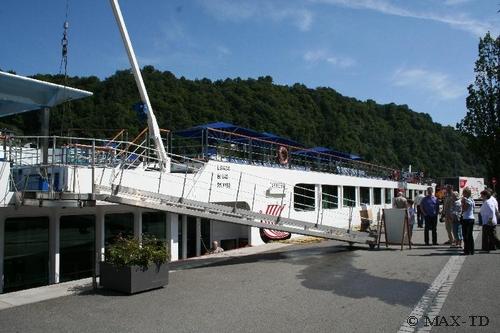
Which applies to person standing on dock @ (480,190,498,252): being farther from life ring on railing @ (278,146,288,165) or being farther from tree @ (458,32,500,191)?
tree @ (458,32,500,191)

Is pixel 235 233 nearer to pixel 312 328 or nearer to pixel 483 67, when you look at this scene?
pixel 312 328

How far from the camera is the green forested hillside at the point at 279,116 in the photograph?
3231 cm

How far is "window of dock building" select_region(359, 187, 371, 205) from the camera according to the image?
87.8 feet

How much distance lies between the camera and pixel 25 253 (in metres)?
10.6

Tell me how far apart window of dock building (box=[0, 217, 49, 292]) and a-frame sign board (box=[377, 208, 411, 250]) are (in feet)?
29.1

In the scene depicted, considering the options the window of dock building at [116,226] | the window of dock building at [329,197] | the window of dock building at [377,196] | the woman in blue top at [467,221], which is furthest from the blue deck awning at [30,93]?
the window of dock building at [377,196]

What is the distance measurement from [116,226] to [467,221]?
8872 mm

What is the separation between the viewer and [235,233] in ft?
55.6

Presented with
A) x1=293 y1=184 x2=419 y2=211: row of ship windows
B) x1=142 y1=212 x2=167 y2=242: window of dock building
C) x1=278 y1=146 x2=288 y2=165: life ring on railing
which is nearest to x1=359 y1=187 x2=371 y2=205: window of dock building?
x1=293 y1=184 x2=419 y2=211: row of ship windows

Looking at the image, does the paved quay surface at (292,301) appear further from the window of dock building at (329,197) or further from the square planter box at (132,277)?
the window of dock building at (329,197)

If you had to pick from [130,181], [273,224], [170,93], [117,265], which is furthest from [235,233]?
[170,93]

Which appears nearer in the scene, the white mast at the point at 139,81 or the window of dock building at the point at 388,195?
the white mast at the point at 139,81

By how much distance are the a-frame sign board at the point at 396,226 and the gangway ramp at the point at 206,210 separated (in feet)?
1.56

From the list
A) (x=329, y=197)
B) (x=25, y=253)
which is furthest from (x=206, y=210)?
(x=329, y=197)
